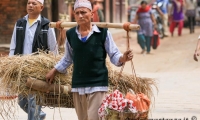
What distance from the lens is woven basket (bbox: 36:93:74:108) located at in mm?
6088

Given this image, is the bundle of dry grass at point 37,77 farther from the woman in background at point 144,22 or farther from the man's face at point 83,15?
the woman in background at point 144,22

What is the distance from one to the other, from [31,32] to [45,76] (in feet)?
3.66

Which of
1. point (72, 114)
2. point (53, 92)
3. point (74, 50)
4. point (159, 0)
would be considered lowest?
point (72, 114)

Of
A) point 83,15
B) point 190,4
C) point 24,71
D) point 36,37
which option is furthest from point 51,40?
Result: point 190,4

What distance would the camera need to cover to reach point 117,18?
105ft

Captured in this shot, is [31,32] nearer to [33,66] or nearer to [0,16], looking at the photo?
[33,66]

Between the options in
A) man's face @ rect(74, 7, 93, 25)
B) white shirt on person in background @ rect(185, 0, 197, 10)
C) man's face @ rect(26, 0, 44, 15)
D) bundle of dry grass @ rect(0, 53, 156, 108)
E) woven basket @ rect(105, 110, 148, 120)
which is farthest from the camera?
white shirt on person in background @ rect(185, 0, 197, 10)

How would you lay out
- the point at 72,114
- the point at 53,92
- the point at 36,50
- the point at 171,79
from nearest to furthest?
the point at 53,92 → the point at 36,50 → the point at 72,114 → the point at 171,79

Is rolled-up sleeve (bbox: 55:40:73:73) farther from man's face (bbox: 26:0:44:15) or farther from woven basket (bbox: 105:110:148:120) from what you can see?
man's face (bbox: 26:0:44:15)

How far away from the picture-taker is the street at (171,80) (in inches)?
354

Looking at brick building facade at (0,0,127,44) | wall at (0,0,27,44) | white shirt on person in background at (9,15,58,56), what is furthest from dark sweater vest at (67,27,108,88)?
wall at (0,0,27,44)

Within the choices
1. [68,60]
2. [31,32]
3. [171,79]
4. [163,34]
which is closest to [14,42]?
[31,32]

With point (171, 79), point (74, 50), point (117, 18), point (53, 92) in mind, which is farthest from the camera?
point (117, 18)

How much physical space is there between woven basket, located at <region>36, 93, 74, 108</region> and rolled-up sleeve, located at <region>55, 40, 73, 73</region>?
0.92ft
